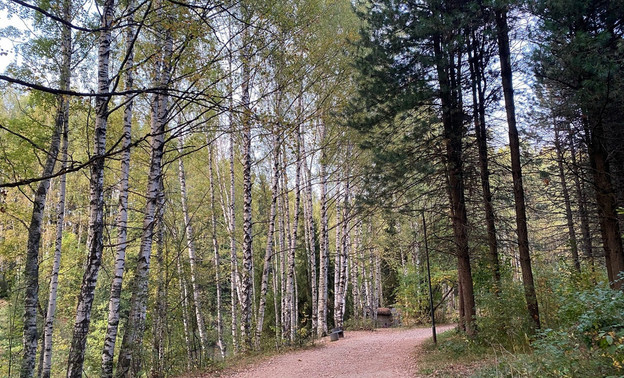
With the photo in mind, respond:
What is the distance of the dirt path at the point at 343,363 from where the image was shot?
6.92 meters

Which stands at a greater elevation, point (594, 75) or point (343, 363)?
point (594, 75)

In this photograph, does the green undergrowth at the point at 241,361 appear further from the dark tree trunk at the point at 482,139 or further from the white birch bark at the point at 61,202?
the dark tree trunk at the point at 482,139

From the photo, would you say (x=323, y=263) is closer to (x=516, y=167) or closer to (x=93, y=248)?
(x=516, y=167)

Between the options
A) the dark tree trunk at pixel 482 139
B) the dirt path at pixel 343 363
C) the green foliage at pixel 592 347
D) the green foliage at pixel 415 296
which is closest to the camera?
the green foliage at pixel 592 347

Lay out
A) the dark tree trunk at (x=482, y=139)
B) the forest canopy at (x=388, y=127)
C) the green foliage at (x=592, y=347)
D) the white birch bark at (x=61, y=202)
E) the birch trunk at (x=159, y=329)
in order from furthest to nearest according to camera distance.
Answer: the dark tree trunk at (x=482, y=139), the birch trunk at (x=159, y=329), the white birch bark at (x=61, y=202), the forest canopy at (x=388, y=127), the green foliage at (x=592, y=347)

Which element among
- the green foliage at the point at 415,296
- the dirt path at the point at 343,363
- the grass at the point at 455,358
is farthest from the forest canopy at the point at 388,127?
→ the green foliage at the point at 415,296

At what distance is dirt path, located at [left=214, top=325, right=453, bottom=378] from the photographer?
692 centimetres

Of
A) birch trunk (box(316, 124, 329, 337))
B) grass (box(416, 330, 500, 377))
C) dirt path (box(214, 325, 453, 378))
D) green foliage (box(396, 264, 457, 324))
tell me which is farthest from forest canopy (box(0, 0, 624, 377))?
green foliage (box(396, 264, 457, 324))

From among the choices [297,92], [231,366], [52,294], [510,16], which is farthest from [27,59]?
[510,16]

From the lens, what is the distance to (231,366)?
8156 mm

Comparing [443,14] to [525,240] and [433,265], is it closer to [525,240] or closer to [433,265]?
[525,240]

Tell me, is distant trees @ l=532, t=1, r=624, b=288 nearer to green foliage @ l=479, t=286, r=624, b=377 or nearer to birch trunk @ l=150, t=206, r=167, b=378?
green foliage @ l=479, t=286, r=624, b=377

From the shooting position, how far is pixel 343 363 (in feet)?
25.7

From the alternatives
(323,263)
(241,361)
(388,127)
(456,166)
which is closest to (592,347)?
(456,166)
